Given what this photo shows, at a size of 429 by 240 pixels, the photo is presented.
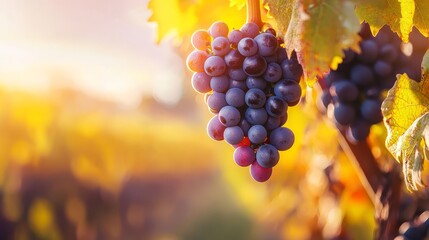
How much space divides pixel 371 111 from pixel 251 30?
0.40m

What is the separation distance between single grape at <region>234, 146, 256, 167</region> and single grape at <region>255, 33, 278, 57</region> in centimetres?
12

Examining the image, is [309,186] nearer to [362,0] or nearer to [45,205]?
[362,0]

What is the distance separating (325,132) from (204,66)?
108 cm

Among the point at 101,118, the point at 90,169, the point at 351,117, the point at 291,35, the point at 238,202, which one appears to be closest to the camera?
the point at 291,35

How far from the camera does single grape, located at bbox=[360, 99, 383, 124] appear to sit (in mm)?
1087

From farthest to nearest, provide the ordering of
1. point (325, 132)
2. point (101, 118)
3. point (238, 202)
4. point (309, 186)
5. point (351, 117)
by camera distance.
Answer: point (238, 202) → point (101, 118) → point (309, 186) → point (325, 132) → point (351, 117)

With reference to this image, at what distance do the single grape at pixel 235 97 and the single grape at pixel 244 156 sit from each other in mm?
54

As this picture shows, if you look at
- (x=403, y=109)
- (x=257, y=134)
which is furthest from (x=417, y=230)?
(x=257, y=134)

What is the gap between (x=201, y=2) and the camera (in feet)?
3.89

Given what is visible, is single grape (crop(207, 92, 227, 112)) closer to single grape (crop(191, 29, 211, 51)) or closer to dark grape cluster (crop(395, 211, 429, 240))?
single grape (crop(191, 29, 211, 51))

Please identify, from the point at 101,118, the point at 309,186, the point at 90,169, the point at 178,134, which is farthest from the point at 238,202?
the point at 309,186

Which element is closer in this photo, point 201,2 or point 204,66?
point 204,66

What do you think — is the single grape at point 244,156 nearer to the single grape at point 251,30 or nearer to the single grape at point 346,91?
the single grape at point 251,30

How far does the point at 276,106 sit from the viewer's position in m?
0.75
